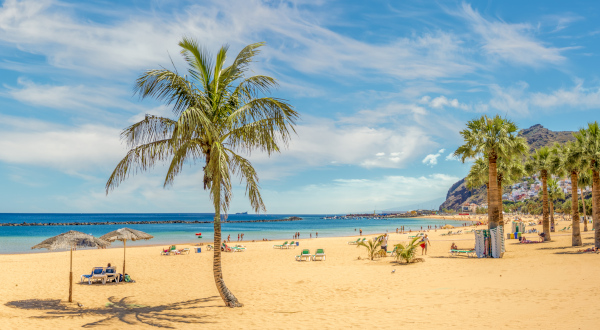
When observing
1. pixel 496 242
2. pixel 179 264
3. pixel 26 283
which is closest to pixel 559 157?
pixel 496 242

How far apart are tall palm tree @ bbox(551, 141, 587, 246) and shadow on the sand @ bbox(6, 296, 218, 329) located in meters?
20.0

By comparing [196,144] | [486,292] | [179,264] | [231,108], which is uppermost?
[231,108]

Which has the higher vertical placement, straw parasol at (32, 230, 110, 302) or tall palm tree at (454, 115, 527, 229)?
tall palm tree at (454, 115, 527, 229)

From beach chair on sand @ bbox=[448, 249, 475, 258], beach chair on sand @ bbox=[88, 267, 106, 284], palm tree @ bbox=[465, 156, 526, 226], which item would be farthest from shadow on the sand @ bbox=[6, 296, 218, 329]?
palm tree @ bbox=[465, 156, 526, 226]

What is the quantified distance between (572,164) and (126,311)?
22.6 m

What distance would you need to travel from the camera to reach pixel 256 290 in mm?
13172

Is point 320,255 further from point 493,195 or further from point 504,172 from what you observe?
point 504,172

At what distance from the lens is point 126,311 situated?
1032 cm

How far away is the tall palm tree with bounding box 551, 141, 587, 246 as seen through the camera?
19.6m

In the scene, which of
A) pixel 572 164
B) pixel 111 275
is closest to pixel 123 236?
pixel 111 275

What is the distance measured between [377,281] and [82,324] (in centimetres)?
966

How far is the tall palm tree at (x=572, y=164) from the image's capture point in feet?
64.3

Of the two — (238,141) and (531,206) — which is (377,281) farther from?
(531,206)

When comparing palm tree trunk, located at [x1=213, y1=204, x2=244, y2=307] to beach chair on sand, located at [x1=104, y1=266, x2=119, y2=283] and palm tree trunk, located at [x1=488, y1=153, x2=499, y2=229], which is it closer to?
beach chair on sand, located at [x1=104, y1=266, x2=119, y2=283]
